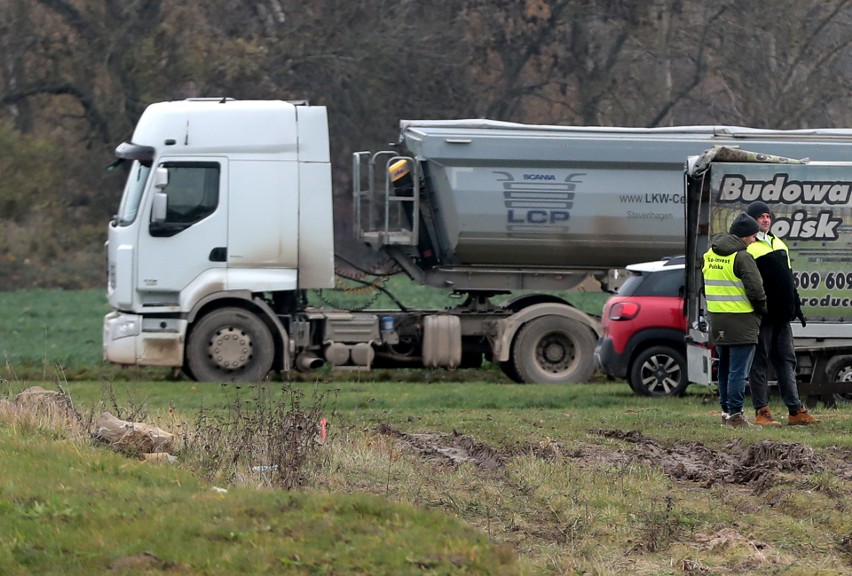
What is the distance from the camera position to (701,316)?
47.3 feet

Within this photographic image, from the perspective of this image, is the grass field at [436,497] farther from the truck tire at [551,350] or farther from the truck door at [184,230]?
the truck tire at [551,350]

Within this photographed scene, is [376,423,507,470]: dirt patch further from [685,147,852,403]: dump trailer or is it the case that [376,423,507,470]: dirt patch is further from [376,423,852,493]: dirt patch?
[685,147,852,403]: dump trailer

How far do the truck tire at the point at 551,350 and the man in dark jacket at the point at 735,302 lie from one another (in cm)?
613

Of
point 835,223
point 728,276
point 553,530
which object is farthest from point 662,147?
point 553,530

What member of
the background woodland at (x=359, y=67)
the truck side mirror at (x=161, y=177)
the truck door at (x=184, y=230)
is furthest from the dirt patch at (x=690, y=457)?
the background woodland at (x=359, y=67)

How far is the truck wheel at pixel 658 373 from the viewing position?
1597 cm

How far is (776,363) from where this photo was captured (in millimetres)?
12328

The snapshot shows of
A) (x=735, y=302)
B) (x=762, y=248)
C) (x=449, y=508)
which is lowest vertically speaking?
(x=449, y=508)

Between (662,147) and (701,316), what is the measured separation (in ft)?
12.8

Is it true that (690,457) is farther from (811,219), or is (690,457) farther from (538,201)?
(538,201)

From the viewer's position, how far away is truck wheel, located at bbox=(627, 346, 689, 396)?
16.0m

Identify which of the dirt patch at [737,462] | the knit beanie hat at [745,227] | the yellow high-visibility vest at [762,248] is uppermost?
the knit beanie hat at [745,227]

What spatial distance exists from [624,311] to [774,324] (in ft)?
12.4

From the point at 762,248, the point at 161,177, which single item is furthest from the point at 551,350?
the point at 762,248
